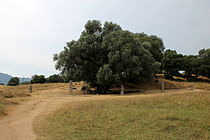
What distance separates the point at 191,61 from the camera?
38312 mm

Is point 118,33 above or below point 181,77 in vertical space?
above

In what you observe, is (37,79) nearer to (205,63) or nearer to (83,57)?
(83,57)

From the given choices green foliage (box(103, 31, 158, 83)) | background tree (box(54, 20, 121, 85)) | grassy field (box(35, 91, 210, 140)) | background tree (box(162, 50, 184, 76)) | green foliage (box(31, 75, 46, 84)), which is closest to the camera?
grassy field (box(35, 91, 210, 140))

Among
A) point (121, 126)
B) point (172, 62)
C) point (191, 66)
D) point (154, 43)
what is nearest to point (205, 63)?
point (191, 66)

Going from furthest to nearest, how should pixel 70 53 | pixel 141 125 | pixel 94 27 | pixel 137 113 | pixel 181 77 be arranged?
1. pixel 181 77
2. pixel 94 27
3. pixel 70 53
4. pixel 137 113
5. pixel 141 125

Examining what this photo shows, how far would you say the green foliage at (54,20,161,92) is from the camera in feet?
69.3

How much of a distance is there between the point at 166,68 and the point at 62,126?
34837 millimetres

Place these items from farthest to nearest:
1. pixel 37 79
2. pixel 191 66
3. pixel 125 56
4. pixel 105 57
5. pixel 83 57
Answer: pixel 37 79, pixel 191 66, pixel 105 57, pixel 83 57, pixel 125 56

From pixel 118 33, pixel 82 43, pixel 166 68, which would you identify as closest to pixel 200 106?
pixel 118 33

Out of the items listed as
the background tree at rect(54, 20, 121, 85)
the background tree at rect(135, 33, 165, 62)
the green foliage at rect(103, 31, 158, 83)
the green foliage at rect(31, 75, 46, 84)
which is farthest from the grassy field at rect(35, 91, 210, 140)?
the green foliage at rect(31, 75, 46, 84)

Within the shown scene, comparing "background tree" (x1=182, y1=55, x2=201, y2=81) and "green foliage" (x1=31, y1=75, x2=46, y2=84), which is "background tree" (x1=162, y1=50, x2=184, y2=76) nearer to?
"background tree" (x1=182, y1=55, x2=201, y2=81)

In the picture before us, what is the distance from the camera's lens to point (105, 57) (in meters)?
24.1

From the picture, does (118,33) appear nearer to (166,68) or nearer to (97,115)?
(97,115)

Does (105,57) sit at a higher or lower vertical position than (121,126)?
higher
